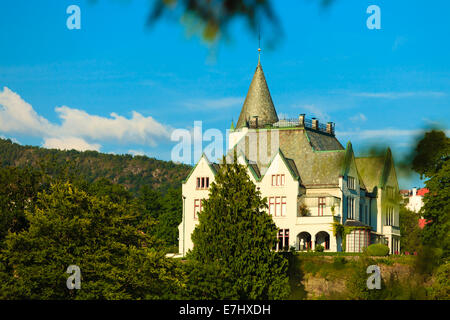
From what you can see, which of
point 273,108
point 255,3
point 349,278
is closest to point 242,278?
point 349,278

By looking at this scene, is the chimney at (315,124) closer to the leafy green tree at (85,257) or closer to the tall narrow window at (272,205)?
the tall narrow window at (272,205)

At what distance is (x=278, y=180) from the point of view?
76.0 m

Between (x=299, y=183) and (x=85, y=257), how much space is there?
32320 millimetres

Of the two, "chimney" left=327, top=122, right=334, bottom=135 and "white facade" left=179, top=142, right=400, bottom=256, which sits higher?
"chimney" left=327, top=122, right=334, bottom=135

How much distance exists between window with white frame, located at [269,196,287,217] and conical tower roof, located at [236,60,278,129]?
1358 centimetres

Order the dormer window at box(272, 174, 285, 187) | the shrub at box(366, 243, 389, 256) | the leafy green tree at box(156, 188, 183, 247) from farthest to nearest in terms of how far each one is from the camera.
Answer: the leafy green tree at box(156, 188, 183, 247)
the dormer window at box(272, 174, 285, 187)
the shrub at box(366, 243, 389, 256)

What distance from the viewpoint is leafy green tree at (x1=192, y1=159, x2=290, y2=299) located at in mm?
57531

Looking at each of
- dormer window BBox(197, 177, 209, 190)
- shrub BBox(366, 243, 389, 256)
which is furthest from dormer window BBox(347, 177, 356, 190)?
dormer window BBox(197, 177, 209, 190)

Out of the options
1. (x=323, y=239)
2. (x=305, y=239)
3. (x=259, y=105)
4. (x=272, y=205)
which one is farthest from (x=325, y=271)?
(x=259, y=105)

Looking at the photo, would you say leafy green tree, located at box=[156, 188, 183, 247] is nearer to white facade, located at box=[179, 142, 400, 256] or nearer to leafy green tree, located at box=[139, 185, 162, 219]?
leafy green tree, located at box=[139, 185, 162, 219]

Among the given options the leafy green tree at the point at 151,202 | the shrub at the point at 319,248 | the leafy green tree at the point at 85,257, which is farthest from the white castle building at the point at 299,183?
the leafy green tree at the point at 151,202

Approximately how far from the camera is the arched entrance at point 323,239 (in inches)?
2913

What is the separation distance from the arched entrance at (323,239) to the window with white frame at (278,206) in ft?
13.6
